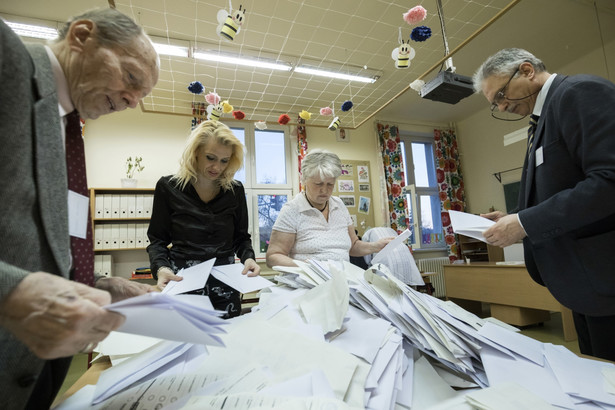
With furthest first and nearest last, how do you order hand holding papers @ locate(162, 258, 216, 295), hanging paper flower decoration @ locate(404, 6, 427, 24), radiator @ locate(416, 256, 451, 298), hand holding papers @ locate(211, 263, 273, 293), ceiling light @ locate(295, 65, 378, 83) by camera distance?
radiator @ locate(416, 256, 451, 298)
ceiling light @ locate(295, 65, 378, 83)
hanging paper flower decoration @ locate(404, 6, 427, 24)
hand holding papers @ locate(211, 263, 273, 293)
hand holding papers @ locate(162, 258, 216, 295)

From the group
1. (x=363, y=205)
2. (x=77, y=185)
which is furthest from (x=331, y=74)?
(x=77, y=185)

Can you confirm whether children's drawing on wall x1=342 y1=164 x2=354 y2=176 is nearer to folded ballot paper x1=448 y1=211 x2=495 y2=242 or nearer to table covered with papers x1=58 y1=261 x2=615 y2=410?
folded ballot paper x1=448 y1=211 x2=495 y2=242

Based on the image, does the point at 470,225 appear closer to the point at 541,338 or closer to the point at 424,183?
the point at 541,338

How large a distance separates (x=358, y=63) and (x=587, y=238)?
333 cm

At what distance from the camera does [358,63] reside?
366 centimetres

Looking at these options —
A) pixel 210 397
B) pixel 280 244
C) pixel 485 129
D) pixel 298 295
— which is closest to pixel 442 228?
pixel 485 129

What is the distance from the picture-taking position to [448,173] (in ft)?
18.6

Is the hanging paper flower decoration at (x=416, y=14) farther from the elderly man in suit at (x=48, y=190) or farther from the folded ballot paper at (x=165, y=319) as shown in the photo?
the folded ballot paper at (x=165, y=319)

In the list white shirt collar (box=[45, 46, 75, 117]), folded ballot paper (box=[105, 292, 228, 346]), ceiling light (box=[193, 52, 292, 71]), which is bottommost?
folded ballot paper (box=[105, 292, 228, 346])

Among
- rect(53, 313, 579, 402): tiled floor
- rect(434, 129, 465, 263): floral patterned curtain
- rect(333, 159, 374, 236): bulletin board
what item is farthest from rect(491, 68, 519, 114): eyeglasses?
rect(434, 129, 465, 263): floral patterned curtain

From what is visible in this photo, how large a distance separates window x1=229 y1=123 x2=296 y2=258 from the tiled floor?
2.21 m

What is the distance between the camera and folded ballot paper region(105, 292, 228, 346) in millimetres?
333

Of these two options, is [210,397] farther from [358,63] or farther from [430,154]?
[430,154]

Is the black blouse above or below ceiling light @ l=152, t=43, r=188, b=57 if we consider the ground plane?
below
